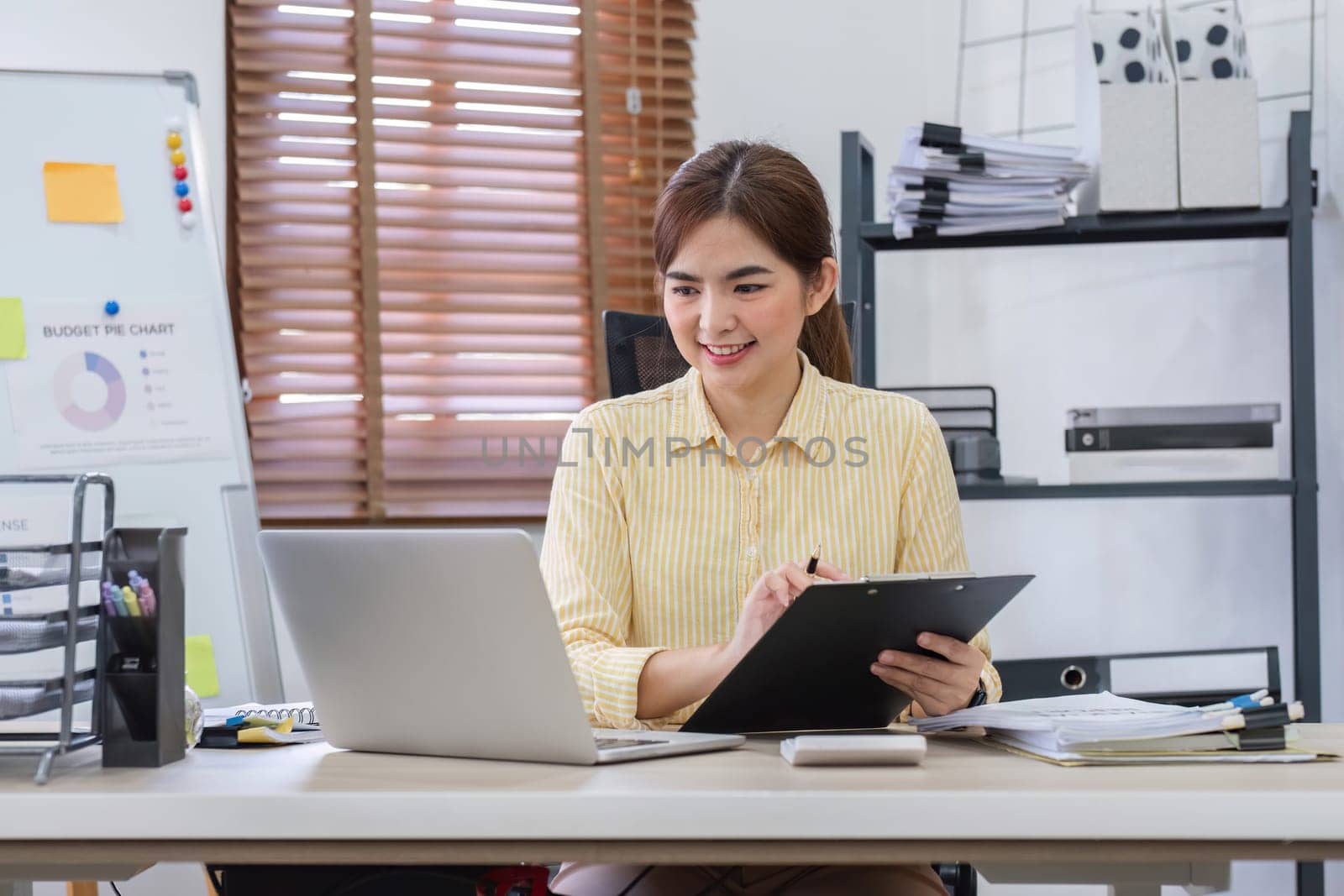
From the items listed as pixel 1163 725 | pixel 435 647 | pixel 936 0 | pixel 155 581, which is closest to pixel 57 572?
pixel 155 581

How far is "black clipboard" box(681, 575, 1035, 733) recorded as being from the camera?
0.92m

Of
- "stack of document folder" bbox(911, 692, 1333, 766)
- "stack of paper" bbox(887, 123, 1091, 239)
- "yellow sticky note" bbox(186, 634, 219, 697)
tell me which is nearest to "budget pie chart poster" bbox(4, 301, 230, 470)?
"yellow sticky note" bbox(186, 634, 219, 697)

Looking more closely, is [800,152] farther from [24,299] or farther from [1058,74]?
[24,299]

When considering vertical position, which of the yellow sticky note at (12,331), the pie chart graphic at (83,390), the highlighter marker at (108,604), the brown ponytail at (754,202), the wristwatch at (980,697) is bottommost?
the wristwatch at (980,697)

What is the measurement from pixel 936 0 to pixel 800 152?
427mm

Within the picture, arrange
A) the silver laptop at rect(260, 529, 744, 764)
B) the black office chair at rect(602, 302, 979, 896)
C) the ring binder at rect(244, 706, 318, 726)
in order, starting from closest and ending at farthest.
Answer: the silver laptop at rect(260, 529, 744, 764)
the ring binder at rect(244, 706, 318, 726)
the black office chair at rect(602, 302, 979, 896)

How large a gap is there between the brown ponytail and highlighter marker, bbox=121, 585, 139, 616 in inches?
27.9

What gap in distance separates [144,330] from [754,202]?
4.08ft

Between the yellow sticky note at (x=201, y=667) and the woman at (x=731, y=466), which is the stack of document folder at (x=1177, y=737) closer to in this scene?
the woman at (x=731, y=466)

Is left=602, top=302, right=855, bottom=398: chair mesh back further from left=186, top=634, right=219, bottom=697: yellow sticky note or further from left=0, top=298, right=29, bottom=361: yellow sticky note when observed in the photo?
left=0, top=298, right=29, bottom=361: yellow sticky note

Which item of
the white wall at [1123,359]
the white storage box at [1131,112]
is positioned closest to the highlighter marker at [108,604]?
the white storage box at [1131,112]

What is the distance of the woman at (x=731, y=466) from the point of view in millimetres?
1423

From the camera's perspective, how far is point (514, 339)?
2.77 meters

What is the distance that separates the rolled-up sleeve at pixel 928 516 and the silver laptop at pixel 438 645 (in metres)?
0.51
